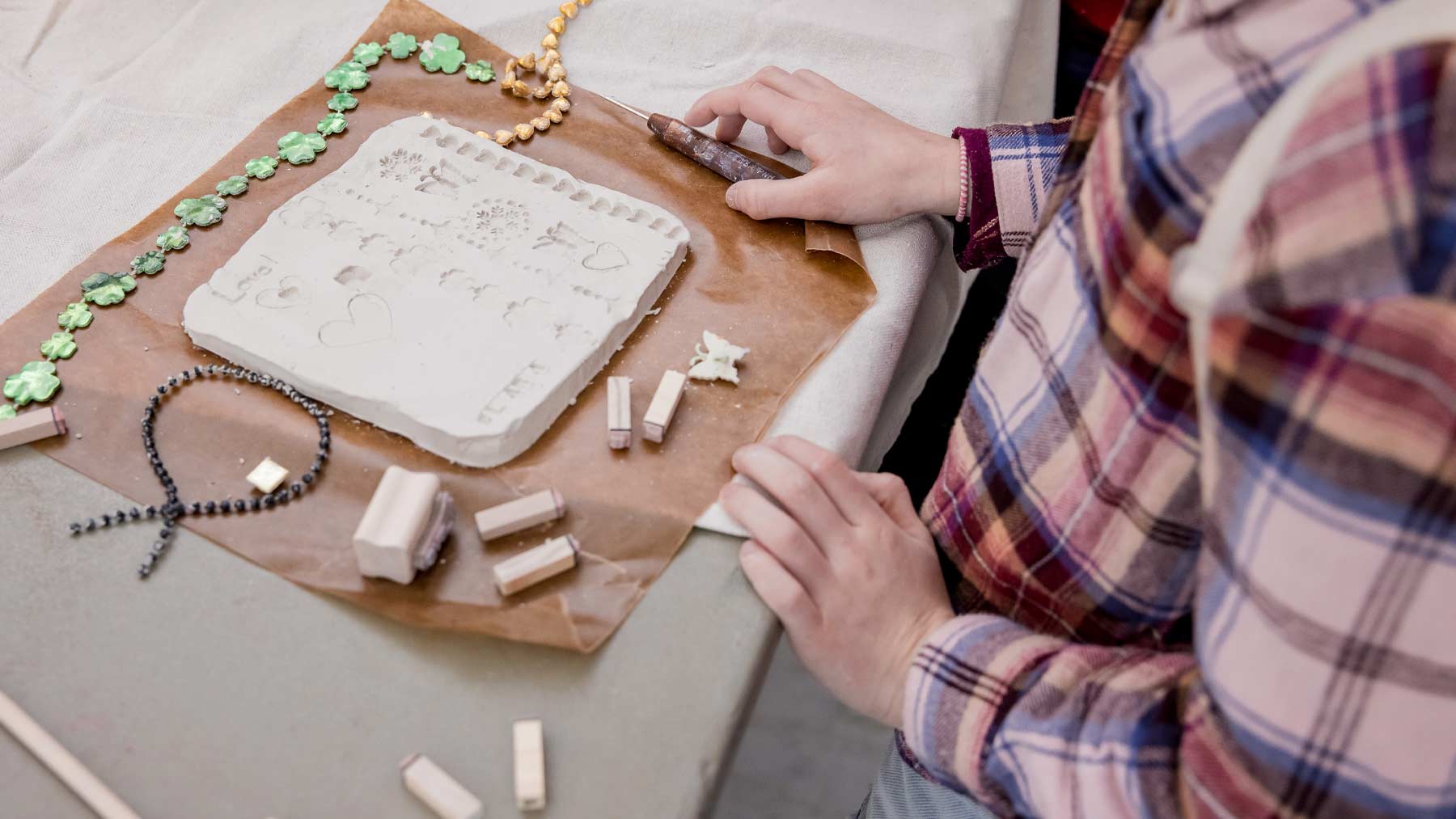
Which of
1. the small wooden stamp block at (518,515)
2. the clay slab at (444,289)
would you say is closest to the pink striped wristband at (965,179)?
the clay slab at (444,289)

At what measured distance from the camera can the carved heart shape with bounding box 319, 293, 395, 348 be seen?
2.53 ft

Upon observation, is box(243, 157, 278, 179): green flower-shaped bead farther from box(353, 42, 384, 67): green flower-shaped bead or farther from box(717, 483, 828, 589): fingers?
box(717, 483, 828, 589): fingers

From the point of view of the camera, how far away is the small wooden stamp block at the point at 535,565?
0.66 metres

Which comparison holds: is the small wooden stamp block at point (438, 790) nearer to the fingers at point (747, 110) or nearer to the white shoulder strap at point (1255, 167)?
the white shoulder strap at point (1255, 167)

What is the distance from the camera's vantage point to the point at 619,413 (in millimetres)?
749

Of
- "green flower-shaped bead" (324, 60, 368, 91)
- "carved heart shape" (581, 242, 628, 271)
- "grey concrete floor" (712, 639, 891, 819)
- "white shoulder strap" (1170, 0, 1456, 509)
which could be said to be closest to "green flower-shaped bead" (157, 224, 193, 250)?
"green flower-shaped bead" (324, 60, 368, 91)

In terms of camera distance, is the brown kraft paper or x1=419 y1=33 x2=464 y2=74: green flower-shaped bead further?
x1=419 y1=33 x2=464 y2=74: green flower-shaped bead

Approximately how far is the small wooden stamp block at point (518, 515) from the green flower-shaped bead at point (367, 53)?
0.57 metres

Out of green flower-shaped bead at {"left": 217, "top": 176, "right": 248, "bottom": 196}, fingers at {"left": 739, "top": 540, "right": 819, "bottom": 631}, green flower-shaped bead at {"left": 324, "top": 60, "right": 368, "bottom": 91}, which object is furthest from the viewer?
green flower-shaped bead at {"left": 324, "top": 60, "right": 368, "bottom": 91}

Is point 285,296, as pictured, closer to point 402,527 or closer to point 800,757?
point 402,527

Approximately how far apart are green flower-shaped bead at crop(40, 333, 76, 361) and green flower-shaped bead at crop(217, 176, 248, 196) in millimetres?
186

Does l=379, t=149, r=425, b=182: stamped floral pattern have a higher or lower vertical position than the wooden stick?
higher

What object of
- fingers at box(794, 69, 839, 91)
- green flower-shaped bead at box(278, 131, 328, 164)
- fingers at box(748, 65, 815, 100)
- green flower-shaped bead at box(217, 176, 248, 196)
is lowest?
green flower-shaped bead at box(217, 176, 248, 196)

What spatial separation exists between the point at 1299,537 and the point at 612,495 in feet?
1.43
